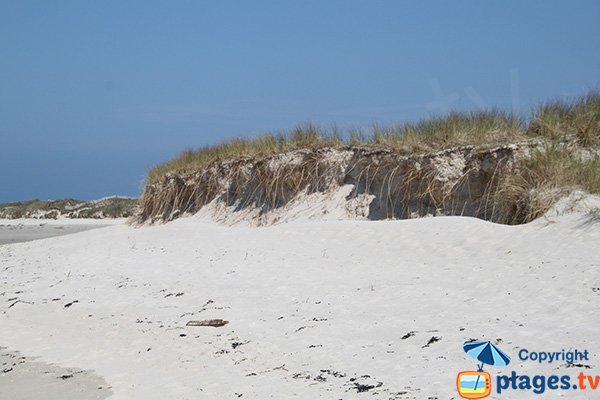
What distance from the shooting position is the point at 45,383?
575cm

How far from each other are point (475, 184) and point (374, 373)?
6.79 metres

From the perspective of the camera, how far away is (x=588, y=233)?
7.62m

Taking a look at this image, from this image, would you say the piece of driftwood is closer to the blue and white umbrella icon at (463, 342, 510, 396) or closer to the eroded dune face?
the blue and white umbrella icon at (463, 342, 510, 396)

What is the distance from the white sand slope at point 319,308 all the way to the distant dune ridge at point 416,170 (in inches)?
55.2

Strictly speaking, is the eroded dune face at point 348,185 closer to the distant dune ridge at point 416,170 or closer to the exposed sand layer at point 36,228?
the distant dune ridge at point 416,170

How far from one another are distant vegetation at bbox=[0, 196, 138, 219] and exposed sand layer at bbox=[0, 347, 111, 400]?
23984 millimetres

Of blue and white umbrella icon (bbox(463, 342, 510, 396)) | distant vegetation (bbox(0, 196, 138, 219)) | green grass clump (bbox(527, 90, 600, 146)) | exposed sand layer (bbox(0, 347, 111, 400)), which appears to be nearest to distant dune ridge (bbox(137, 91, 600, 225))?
green grass clump (bbox(527, 90, 600, 146))

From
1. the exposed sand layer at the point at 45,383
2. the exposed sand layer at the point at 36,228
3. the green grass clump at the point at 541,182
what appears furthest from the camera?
the exposed sand layer at the point at 36,228

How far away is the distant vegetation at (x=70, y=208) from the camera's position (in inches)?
1217

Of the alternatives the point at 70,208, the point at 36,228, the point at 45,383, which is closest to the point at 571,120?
the point at 45,383

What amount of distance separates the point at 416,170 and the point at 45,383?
744 cm

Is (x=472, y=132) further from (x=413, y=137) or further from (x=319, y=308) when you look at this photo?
(x=319, y=308)

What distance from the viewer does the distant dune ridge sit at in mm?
9953

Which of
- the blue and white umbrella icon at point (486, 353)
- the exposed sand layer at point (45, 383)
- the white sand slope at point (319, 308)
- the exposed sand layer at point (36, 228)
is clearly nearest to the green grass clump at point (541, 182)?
the white sand slope at point (319, 308)
